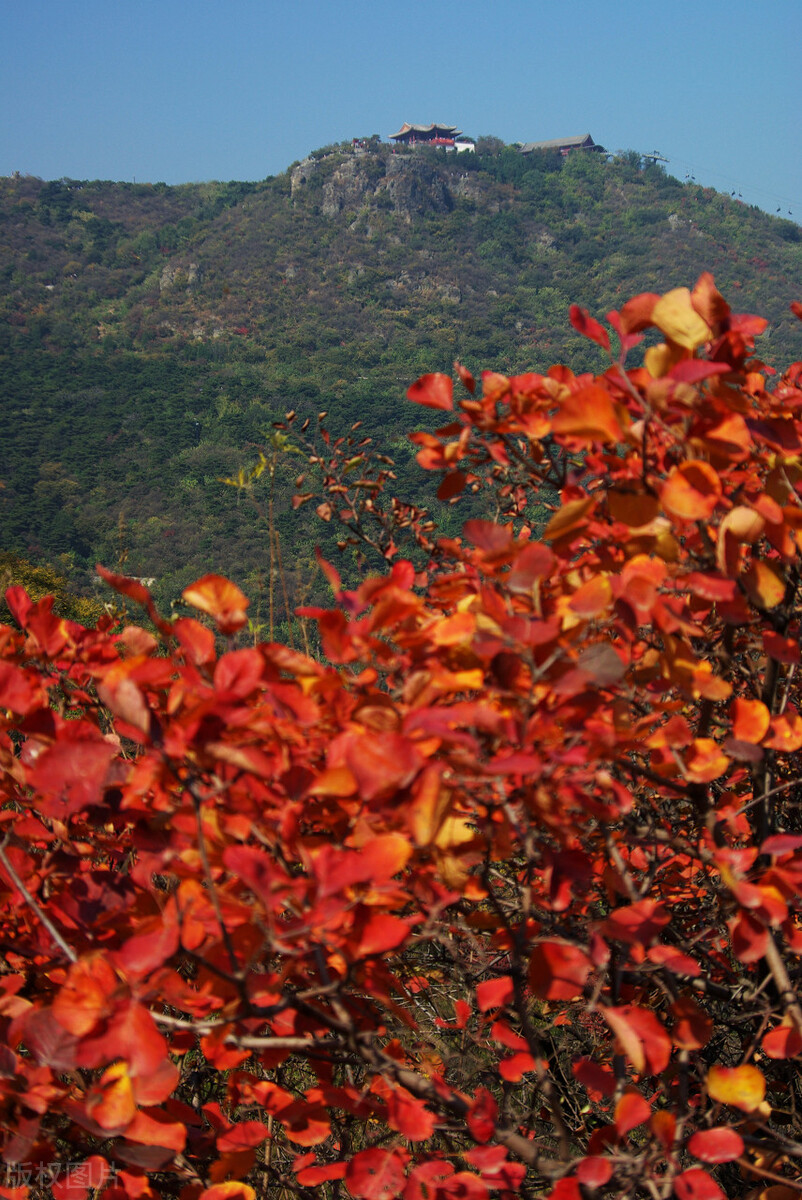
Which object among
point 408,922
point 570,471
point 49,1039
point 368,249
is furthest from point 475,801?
point 368,249

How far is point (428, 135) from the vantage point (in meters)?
71.1

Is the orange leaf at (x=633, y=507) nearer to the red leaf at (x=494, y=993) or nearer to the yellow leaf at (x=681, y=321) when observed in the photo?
the yellow leaf at (x=681, y=321)

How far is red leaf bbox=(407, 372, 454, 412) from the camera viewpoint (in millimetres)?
853

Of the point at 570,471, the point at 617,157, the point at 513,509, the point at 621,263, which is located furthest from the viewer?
the point at 617,157

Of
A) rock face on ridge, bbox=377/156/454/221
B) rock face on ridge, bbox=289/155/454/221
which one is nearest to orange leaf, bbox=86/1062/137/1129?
rock face on ridge, bbox=289/155/454/221

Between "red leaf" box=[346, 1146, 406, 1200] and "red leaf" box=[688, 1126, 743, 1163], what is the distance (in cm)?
27

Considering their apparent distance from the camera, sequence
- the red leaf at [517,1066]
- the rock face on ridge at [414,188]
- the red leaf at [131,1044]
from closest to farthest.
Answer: the red leaf at [131,1044] → the red leaf at [517,1066] → the rock face on ridge at [414,188]

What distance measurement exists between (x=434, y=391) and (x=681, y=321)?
0.25 metres

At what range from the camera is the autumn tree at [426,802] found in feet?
2.01

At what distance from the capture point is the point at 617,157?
221 ft

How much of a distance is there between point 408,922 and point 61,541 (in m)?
24.6

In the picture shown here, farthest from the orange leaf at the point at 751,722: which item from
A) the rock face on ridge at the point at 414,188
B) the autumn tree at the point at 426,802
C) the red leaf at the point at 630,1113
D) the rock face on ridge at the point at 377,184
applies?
the rock face on ridge at the point at 414,188

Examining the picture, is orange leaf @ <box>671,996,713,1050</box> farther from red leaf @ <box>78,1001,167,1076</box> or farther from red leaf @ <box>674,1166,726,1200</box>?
red leaf @ <box>78,1001,167,1076</box>

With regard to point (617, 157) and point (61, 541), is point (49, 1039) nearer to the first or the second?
point (61, 541)
